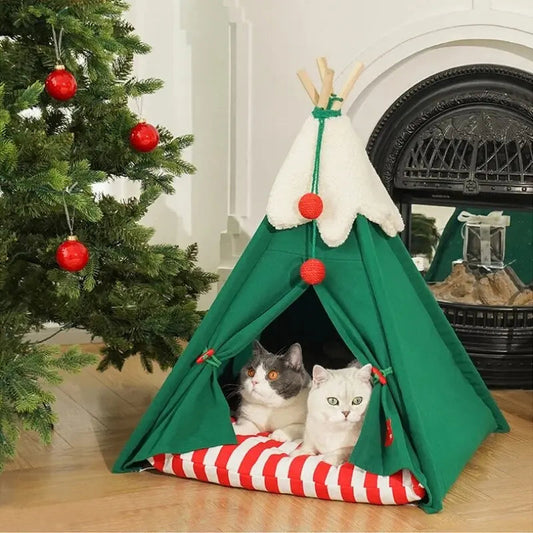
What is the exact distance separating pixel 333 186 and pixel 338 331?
0.37 m

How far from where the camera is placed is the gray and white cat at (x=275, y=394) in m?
2.64

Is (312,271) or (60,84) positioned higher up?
(60,84)

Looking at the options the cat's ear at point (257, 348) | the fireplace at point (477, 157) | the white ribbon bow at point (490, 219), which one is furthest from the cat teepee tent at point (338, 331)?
the white ribbon bow at point (490, 219)

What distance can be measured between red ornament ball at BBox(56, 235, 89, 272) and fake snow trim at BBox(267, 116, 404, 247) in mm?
497

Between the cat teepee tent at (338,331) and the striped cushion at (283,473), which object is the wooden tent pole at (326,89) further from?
the striped cushion at (283,473)

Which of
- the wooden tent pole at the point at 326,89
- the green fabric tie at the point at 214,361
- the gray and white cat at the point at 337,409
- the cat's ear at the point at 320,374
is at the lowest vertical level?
the gray and white cat at the point at 337,409

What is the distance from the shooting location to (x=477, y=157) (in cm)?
352

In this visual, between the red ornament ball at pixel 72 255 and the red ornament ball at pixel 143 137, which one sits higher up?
the red ornament ball at pixel 143 137

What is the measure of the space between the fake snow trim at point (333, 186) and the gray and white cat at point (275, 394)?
37 centimetres

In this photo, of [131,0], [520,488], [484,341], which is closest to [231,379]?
[520,488]

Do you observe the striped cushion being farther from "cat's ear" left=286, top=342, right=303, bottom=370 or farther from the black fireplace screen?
the black fireplace screen

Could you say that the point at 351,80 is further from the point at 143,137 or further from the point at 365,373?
the point at 365,373

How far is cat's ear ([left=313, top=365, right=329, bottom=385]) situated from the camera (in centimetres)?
250

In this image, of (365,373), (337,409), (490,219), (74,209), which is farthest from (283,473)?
(490,219)
